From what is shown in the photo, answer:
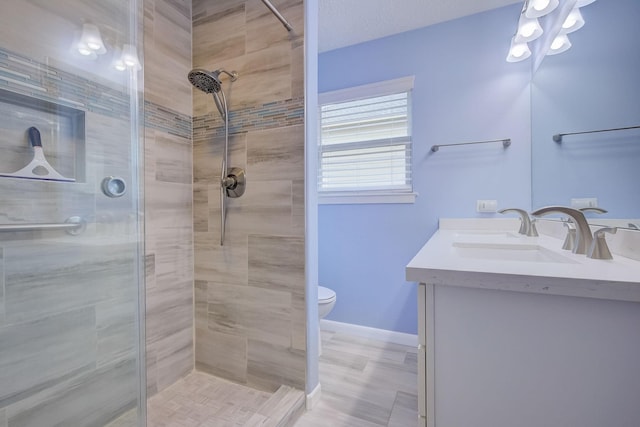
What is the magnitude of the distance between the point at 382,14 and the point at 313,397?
2471mm

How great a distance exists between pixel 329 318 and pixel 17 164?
2107 millimetres

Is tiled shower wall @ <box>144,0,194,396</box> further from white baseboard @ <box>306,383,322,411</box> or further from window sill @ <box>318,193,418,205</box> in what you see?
window sill @ <box>318,193,418,205</box>

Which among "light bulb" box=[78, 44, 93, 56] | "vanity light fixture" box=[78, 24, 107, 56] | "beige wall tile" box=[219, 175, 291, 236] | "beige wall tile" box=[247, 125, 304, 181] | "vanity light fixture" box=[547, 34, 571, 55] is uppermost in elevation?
"vanity light fixture" box=[547, 34, 571, 55]

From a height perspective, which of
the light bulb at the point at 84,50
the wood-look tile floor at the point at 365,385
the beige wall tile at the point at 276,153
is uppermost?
the light bulb at the point at 84,50

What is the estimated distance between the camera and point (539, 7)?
1386 millimetres

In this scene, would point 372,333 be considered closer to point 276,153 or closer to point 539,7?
point 276,153

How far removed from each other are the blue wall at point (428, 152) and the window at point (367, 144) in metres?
0.08

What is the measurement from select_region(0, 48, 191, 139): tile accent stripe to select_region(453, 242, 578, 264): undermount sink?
1573 mm

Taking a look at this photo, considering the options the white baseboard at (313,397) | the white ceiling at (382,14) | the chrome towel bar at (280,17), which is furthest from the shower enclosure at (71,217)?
the white ceiling at (382,14)

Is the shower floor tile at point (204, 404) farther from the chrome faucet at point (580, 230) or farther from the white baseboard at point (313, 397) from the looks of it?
the chrome faucet at point (580, 230)

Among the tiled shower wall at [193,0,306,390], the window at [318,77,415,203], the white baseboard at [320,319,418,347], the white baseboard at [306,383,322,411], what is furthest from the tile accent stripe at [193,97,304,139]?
the white baseboard at [320,319,418,347]

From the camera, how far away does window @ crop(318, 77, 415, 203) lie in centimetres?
217

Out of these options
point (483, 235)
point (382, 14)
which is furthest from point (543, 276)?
point (382, 14)

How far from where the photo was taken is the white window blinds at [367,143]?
2172 millimetres
